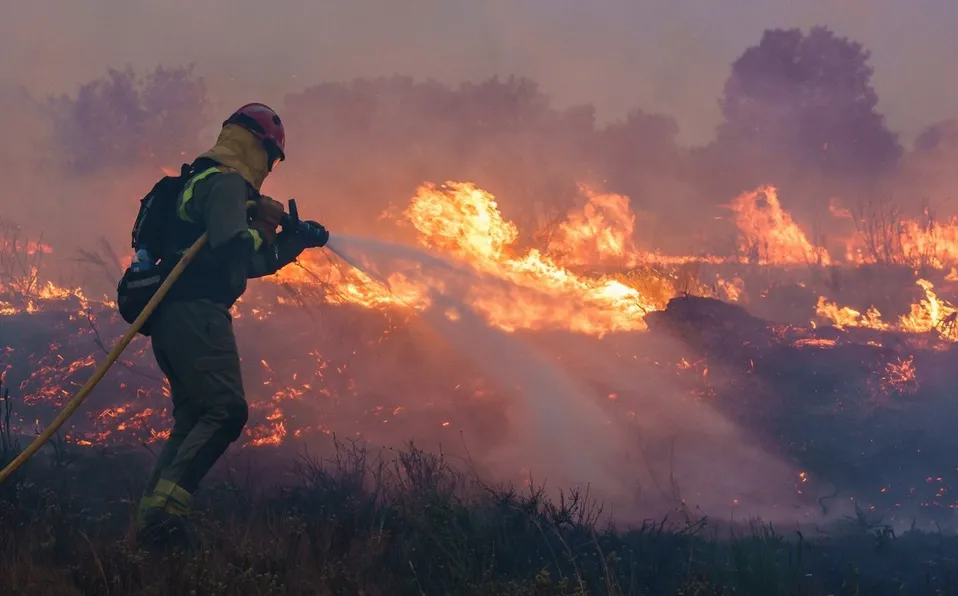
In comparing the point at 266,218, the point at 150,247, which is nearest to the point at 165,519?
the point at 150,247

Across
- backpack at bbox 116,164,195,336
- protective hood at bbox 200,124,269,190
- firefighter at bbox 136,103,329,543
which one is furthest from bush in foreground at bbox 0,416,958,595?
protective hood at bbox 200,124,269,190

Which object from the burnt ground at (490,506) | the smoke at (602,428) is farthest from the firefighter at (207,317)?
the smoke at (602,428)

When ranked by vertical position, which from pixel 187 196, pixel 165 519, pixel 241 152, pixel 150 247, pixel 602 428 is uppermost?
pixel 241 152

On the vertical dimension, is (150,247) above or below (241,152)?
below

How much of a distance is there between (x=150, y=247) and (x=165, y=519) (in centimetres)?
167

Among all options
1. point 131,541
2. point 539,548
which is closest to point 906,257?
point 539,548

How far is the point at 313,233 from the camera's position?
484 cm

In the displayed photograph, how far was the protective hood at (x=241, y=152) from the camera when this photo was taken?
457 cm

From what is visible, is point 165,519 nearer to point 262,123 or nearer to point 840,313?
point 262,123

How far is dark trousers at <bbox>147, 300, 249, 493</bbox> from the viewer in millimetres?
4190

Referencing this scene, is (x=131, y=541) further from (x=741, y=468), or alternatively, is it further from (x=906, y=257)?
(x=906, y=257)

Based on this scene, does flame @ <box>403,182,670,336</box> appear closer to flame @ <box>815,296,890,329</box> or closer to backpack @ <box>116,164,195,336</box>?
flame @ <box>815,296,890,329</box>

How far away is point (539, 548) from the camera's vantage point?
14.3 ft

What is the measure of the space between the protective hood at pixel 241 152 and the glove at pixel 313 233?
0.41 metres
